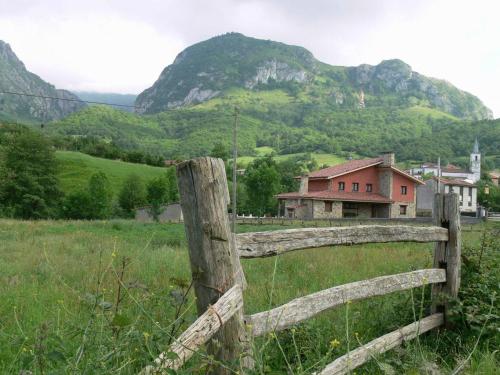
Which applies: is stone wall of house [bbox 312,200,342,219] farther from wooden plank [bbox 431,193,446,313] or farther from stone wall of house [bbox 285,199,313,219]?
wooden plank [bbox 431,193,446,313]

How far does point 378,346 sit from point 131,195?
6054 cm

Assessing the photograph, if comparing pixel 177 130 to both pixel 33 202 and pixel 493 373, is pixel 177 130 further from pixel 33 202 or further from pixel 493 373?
pixel 493 373

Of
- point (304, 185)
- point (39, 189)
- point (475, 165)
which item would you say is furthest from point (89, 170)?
point (475, 165)

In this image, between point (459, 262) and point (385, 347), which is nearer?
point (385, 347)

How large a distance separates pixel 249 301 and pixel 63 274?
3429 mm

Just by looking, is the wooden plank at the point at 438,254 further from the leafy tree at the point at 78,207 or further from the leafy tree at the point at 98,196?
the leafy tree at the point at 78,207

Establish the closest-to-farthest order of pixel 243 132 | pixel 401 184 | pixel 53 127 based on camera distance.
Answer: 1. pixel 401 184
2. pixel 53 127
3. pixel 243 132

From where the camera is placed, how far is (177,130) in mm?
170000

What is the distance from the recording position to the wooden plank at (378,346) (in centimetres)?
291

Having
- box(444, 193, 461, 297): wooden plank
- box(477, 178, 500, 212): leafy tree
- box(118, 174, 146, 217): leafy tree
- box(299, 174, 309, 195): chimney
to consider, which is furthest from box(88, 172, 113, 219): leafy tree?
box(477, 178, 500, 212): leafy tree

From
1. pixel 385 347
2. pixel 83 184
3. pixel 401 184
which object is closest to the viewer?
pixel 385 347

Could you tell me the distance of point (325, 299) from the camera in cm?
309

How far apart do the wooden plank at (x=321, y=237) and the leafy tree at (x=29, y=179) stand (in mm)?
50912

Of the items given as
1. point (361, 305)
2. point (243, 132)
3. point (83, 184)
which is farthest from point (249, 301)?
point (243, 132)
